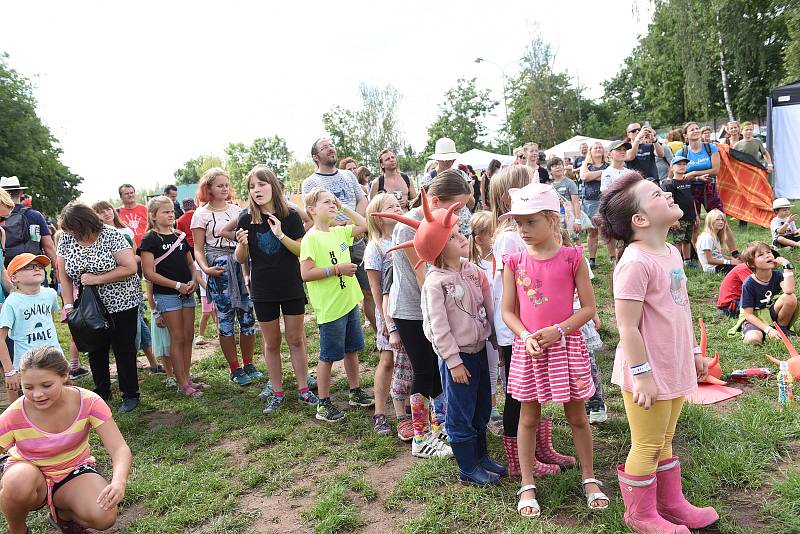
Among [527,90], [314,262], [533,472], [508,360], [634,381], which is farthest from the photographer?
[527,90]

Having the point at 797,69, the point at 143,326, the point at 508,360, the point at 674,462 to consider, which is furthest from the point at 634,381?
the point at 797,69

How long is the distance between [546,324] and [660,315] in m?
0.57

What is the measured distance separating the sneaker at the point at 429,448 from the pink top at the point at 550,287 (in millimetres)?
1306

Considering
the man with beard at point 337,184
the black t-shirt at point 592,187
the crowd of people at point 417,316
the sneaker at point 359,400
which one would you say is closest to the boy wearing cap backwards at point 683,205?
the black t-shirt at point 592,187

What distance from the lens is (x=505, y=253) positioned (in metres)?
3.51

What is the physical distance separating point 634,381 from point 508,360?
1.08 metres

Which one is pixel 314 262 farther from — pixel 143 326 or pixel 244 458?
pixel 143 326

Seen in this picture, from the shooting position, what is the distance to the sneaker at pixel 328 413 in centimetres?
481

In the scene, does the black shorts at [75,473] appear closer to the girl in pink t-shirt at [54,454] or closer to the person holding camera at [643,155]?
the girl in pink t-shirt at [54,454]

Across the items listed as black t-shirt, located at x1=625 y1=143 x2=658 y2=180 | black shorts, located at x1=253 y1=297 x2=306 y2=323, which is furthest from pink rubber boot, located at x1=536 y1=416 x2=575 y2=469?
black t-shirt, located at x1=625 y1=143 x2=658 y2=180

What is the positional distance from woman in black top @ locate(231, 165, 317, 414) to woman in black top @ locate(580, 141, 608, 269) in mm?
5684

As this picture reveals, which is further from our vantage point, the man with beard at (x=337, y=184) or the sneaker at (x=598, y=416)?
the man with beard at (x=337, y=184)

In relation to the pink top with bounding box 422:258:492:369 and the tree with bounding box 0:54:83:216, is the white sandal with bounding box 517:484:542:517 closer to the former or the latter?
the pink top with bounding box 422:258:492:369

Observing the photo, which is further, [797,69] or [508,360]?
[797,69]
